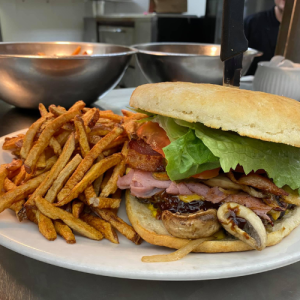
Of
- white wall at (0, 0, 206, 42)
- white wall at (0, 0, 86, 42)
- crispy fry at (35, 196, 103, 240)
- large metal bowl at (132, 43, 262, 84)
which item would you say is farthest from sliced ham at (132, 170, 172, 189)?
white wall at (0, 0, 86, 42)

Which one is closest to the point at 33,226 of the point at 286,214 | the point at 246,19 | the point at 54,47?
the point at 286,214

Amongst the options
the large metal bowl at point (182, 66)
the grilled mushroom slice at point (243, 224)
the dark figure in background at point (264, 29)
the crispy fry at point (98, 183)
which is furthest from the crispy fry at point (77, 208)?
the dark figure in background at point (264, 29)

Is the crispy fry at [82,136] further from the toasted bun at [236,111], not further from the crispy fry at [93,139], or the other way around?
the toasted bun at [236,111]

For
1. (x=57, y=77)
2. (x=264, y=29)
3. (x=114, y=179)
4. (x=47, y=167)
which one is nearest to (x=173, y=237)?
(x=114, y=179)

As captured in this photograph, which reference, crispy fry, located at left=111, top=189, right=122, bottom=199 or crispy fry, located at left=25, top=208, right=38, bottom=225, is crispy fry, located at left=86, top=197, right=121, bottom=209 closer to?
crispy fry, located at left=111, top=189, right=122, bottom=199

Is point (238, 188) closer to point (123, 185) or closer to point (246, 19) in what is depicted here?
point (123, 185)

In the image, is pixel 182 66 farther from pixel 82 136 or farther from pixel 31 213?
pixel 31 213

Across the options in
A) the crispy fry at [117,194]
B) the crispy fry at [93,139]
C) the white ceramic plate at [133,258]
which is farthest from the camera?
the crispy fry at [93,139]
